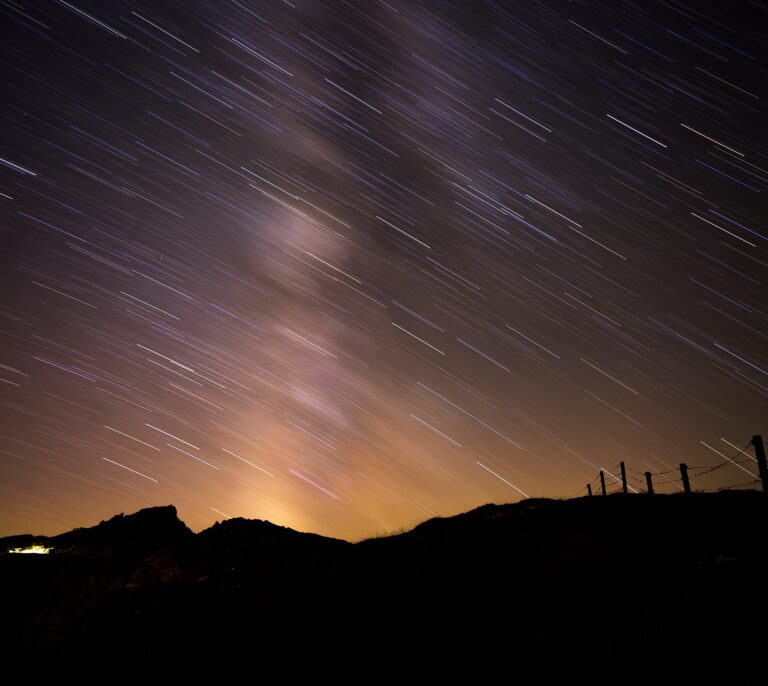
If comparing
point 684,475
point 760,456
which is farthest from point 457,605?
point 684,475

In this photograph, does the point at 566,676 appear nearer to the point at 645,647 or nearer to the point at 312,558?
the point at 645,647

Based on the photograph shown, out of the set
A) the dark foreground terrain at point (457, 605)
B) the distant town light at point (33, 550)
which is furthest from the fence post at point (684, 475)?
the distant town light at point (33, 550)

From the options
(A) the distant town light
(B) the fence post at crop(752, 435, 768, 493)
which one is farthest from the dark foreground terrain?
(A) the distant town light

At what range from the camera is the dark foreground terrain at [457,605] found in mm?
6234

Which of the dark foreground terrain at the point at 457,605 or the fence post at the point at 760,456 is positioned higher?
the fence post at the point at 760,456

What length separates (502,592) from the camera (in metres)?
8.88

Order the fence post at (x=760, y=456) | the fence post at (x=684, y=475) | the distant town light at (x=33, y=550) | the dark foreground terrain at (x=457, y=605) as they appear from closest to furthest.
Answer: the dark foreground terrain at (x=457, y=605) < the fence post at (x=760, y=456) < the fence post at (x=684, y=475) < the distant town light at (x=33, y=550)

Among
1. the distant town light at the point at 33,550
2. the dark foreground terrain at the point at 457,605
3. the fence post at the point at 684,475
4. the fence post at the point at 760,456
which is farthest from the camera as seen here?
the distant town light at the point at 33,550

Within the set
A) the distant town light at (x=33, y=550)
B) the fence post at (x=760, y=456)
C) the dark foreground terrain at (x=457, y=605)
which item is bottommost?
the dark foreground terrain at (x=457, y=605)

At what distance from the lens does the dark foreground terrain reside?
623 cm

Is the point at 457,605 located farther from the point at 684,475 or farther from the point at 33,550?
the point at 33,550

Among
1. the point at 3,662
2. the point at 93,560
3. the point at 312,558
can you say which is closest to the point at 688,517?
the point at 312,558

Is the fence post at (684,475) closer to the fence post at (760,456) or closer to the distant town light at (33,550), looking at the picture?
the fence post at (760,456)

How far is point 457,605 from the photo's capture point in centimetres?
877
